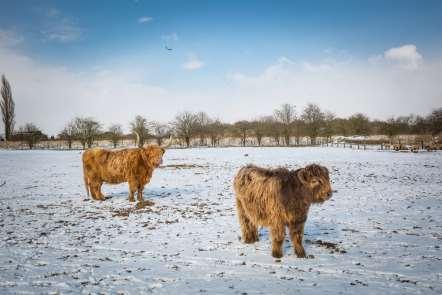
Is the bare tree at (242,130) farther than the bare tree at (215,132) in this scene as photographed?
Yes

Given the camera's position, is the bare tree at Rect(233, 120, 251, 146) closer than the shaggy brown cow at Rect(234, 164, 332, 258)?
No

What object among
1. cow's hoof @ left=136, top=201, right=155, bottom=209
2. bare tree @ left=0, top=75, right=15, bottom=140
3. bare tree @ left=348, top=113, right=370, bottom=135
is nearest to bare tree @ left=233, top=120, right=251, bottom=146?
bare tree @ left=348, top=113, right=370, bottom=135

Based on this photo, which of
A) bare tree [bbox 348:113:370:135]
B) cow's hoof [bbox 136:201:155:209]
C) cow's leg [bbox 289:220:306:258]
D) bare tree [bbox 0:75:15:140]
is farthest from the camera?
bare tree [bbox 348:113:370:135]

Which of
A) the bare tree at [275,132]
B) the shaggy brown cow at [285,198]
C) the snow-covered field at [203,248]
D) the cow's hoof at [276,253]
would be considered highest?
the bare tree at [275,132]

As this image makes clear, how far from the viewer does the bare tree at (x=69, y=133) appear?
6894 cm

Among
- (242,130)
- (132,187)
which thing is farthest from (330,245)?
(242,130)

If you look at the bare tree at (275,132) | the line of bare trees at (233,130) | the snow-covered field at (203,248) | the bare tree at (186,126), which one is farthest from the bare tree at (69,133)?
the snow-covered field at (203,248)

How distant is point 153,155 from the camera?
11.0m

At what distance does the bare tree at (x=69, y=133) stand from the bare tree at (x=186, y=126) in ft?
80.2

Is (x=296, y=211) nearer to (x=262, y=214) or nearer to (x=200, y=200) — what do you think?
(x=262, y=214)

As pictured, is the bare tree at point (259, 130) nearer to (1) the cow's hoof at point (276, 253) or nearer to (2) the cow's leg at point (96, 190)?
(2) the cow's leg at point (96, 190)

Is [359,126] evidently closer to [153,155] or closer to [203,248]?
[153,155]

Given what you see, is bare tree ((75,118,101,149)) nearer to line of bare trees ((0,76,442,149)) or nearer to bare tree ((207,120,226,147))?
line of bare trees ((0,76,442,149))

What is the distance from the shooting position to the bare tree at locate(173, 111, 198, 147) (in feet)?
258
